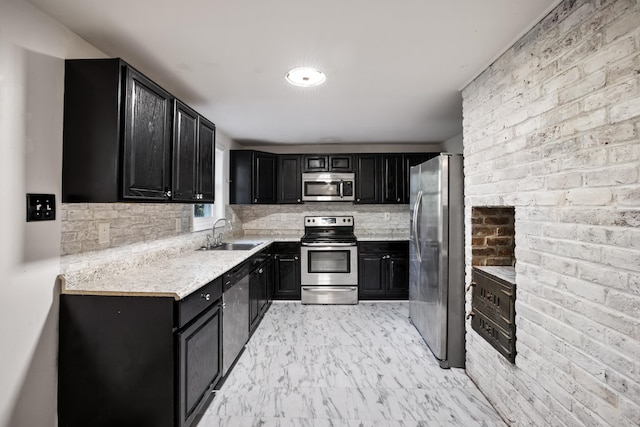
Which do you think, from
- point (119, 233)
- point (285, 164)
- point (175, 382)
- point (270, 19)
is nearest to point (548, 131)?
point (270, 19)

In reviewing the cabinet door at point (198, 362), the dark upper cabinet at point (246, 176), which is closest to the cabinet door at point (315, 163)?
the dark upper cabinet at point (246, 176)

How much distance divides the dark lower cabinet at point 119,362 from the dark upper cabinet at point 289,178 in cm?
315

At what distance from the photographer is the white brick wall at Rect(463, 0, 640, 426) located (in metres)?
1.13

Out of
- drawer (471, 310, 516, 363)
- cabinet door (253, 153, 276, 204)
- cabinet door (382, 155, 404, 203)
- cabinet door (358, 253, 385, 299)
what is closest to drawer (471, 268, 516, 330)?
drawer (471, 310, 516, 363)

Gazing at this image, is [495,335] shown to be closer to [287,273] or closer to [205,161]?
[205,161]

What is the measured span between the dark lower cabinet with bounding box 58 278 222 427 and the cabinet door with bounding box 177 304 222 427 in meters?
0.04

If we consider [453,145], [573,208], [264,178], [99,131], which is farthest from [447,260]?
[264,178]

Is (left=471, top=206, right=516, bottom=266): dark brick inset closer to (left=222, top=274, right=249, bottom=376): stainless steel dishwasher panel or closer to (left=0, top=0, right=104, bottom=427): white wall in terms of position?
(left=222, top=274, right=249, bottom=376): stainless steel dishwasher panel

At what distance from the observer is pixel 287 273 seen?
4270 millimetres

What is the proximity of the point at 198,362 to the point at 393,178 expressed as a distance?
142 inches

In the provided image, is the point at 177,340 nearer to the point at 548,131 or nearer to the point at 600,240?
the point at 600,240

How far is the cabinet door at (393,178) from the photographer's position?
4574 millimetres

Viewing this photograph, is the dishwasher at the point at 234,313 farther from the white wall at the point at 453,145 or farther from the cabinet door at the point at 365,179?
the white wall at the point at 453,145

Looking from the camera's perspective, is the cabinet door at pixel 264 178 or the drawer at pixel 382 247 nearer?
the drawer at pixel 382 247
